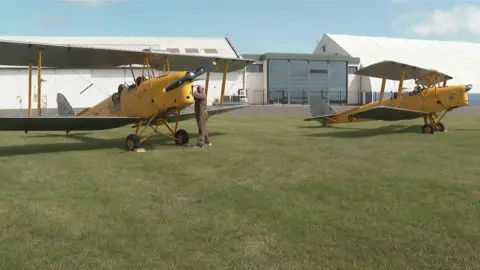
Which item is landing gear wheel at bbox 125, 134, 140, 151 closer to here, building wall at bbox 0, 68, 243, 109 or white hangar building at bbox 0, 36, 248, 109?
white hangar building at bbox 0, 36, 248, 109

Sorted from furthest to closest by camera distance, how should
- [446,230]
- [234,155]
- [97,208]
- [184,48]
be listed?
[184,48]
[234,155]
[97,208]
[446,230]

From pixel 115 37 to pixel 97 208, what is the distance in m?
50.9

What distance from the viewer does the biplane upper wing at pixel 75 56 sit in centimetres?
983

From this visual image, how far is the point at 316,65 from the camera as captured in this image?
176ft

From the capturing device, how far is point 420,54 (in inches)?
2336

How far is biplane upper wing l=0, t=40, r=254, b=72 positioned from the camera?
9828mm

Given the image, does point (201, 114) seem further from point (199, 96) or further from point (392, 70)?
point (392, 70)

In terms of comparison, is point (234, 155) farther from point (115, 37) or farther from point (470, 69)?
point (470, 69)

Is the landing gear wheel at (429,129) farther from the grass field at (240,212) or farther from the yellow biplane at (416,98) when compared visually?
the grass field at (240,212)

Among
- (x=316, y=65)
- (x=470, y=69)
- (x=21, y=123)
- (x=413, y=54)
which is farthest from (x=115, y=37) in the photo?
(x=470, y=69)

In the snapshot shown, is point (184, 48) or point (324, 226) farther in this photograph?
point (184, 48)

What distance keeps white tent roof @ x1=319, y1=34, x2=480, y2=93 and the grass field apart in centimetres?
4847

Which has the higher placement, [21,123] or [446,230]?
[21,123]

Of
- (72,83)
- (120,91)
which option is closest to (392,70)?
(120,91)
